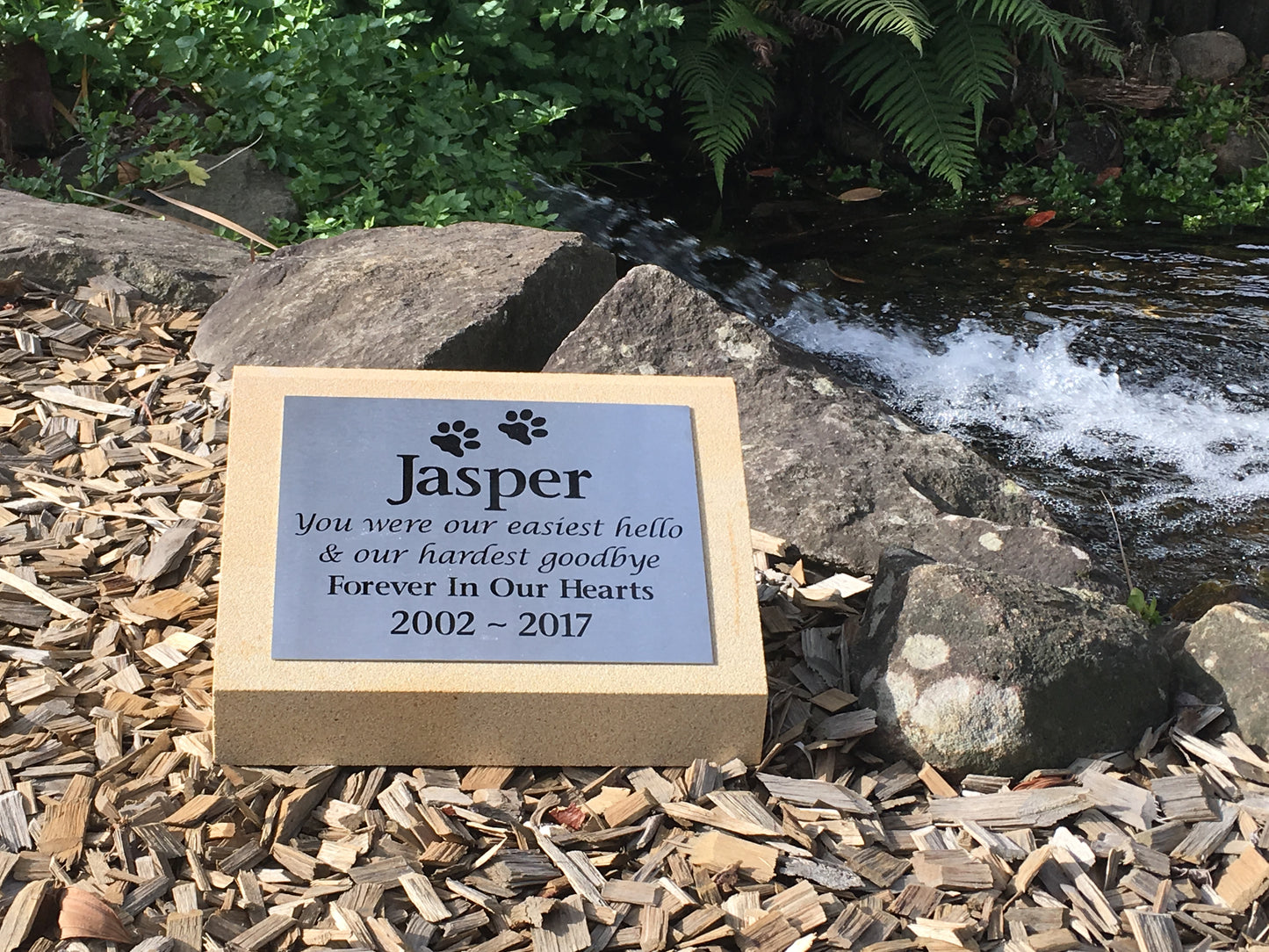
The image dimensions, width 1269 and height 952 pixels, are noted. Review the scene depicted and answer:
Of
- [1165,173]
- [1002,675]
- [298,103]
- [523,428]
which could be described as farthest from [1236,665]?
[1165,173]

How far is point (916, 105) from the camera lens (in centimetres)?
617

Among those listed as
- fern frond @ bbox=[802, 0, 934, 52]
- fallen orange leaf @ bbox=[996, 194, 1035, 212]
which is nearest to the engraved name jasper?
fern frond @ bbox=[802, 0, 934, 52]

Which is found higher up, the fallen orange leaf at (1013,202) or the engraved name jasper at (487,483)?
the fallen orange leaf at (1013,202)

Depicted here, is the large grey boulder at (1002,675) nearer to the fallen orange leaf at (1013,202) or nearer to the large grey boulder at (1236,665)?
the large grey boulder at (1236,665)

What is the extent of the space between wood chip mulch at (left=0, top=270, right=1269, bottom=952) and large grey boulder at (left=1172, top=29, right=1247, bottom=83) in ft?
20.3

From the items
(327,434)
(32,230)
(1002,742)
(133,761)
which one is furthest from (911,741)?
(32,230)

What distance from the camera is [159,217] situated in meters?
4.12

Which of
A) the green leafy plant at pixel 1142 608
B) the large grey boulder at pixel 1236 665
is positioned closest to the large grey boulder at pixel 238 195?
the green leafy plant at pixel 1142 608

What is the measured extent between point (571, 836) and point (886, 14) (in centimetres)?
486

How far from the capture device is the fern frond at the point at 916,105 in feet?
19.9

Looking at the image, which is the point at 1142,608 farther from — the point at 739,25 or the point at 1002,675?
the point at 739,25

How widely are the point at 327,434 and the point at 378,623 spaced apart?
37cm

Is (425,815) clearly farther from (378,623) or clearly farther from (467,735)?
(378,623)

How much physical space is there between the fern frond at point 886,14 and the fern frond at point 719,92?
0.46m
